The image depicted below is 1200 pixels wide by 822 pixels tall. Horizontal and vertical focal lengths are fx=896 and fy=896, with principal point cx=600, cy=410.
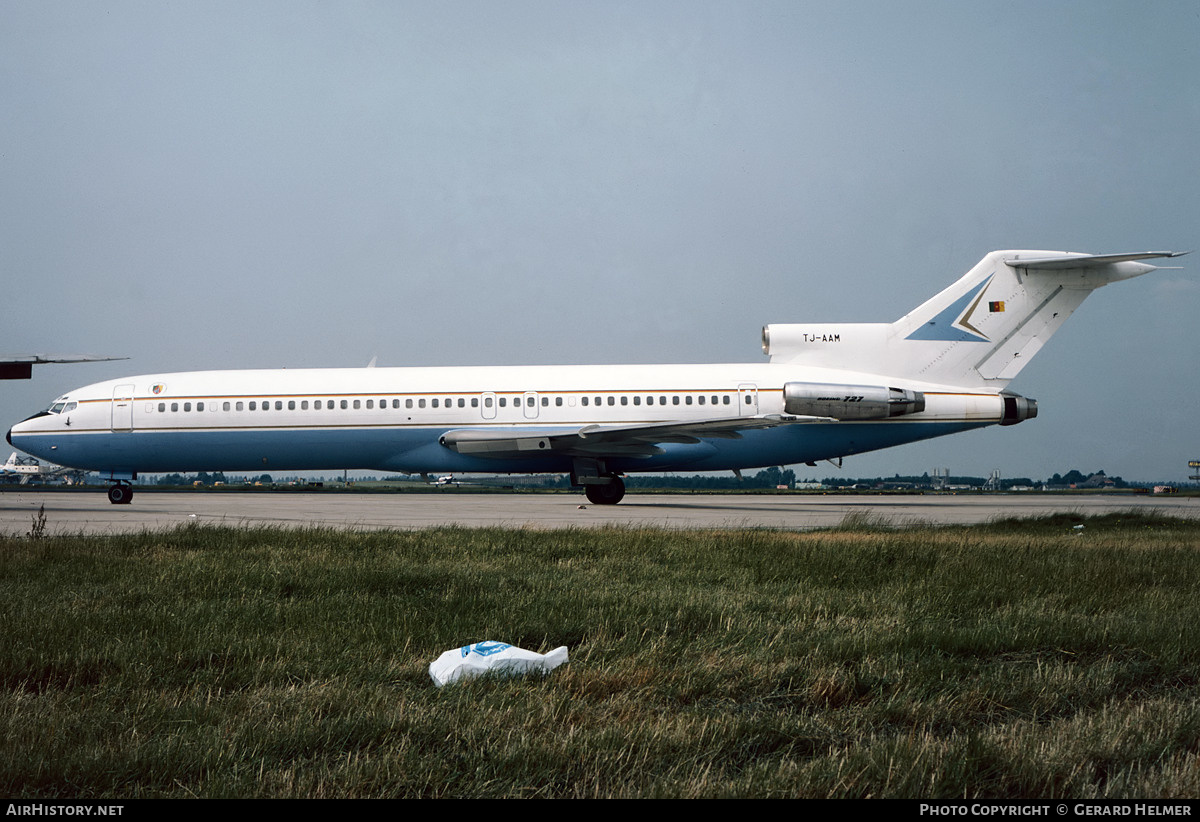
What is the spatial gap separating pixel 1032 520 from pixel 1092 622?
400 inches

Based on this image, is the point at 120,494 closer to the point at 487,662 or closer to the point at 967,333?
the point at 487,662

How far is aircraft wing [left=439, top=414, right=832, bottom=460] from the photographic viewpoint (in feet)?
72.2

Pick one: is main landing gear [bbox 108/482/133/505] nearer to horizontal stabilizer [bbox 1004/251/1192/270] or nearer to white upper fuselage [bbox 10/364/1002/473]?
white upper fuselage [bbox 10/364/1002/473]

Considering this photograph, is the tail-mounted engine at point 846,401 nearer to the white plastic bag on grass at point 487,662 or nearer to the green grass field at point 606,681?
the green grass field at point 606,681

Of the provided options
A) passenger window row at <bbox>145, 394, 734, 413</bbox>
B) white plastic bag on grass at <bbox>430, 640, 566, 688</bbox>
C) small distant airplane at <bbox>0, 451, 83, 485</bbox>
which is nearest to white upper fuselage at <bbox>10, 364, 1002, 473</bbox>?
passenger window row at <bbox>145, 394, 734, 413</bbox>

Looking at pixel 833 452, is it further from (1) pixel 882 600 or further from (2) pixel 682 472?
(1) pixel 882 600

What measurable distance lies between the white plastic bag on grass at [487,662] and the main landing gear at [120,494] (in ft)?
74.2

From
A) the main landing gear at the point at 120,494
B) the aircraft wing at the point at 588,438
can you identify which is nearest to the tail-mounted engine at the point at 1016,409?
the aircraft wing at the point at 588,438

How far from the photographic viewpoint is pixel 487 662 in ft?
14.3

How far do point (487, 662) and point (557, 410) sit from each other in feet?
64.0

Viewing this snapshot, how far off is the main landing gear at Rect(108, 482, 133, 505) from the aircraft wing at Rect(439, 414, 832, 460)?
8694mm

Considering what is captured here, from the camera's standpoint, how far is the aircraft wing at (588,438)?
866 inches
